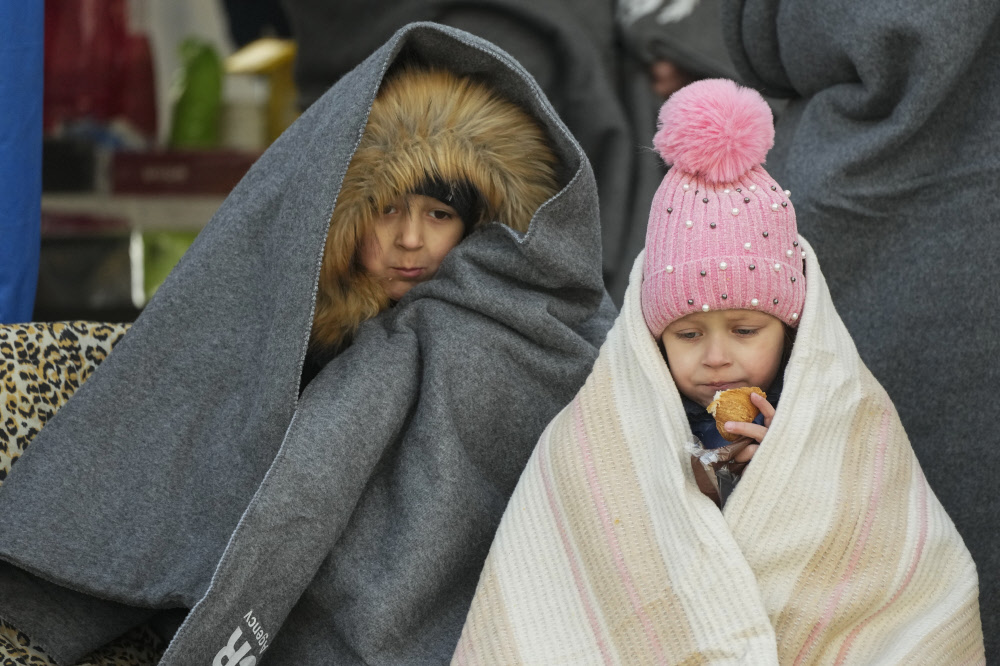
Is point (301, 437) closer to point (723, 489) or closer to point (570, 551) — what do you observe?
point (570, 551)

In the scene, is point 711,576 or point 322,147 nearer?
point 711,576

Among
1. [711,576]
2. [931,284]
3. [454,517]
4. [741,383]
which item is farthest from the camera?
[931,284]

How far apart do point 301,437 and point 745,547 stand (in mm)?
573

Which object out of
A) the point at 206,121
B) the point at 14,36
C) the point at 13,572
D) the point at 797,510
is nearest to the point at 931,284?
the point at 797,510

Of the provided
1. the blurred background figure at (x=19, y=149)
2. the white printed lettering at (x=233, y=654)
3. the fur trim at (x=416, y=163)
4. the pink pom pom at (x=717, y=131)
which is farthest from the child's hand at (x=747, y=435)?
the blurred background figure at (x=19, y=149)

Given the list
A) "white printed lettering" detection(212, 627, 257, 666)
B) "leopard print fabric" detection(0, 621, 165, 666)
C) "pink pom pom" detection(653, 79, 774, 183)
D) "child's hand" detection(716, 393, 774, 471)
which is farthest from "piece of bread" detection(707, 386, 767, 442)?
"leopard print fabric" detection(0, 621, 165, 666)

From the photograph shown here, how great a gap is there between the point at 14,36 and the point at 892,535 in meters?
1.64

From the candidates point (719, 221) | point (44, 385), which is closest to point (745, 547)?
point (719, 221)

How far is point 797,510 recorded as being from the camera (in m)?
1.30

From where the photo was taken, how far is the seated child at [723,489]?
1294 millimetres

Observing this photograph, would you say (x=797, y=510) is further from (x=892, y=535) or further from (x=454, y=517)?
(x=454, y=517)

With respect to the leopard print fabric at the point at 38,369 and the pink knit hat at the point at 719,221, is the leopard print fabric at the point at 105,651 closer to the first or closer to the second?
the leopard print fabric at the point at 38,369

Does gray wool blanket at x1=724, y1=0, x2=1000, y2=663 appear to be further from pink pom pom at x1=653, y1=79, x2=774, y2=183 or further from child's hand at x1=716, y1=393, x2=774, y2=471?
Answer: child's hand at x1=716, y1=393, x2=774, y2=471

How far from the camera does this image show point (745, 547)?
129cm
